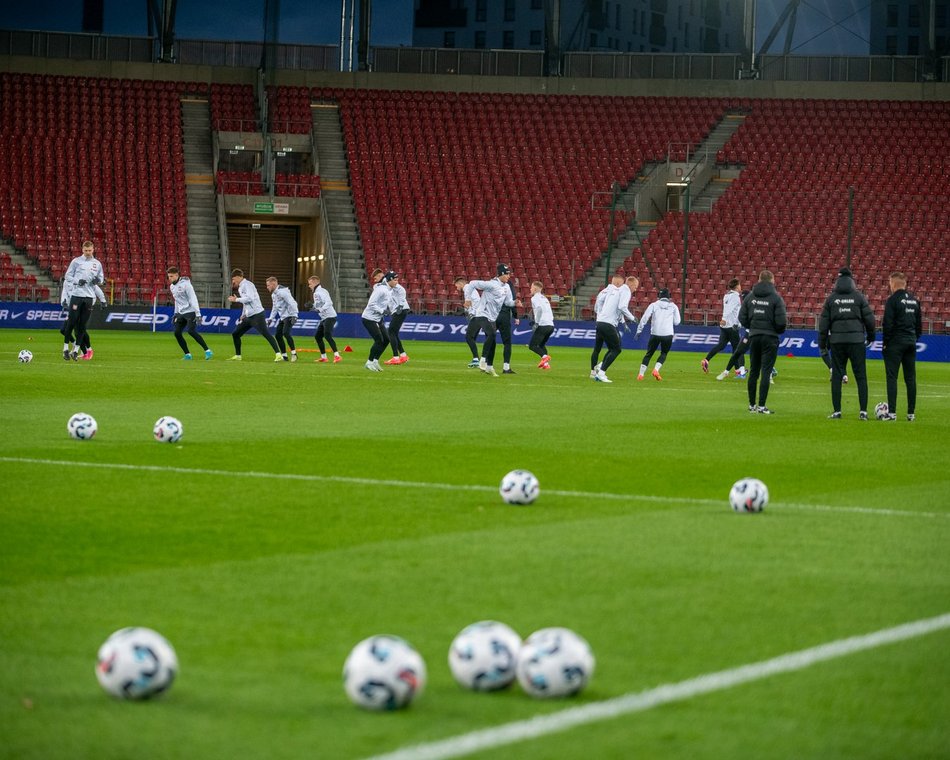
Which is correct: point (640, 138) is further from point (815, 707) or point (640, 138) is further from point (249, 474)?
point (815, 707)

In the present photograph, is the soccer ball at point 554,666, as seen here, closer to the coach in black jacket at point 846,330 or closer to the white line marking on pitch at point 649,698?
the white line marking on pitch at point 649,698

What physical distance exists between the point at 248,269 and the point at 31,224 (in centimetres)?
1017

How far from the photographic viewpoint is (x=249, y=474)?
1246 cm

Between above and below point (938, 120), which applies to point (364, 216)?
below

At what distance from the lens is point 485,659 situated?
5496 millimetres

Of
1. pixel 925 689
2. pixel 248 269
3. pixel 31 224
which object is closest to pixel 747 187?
pixel 248 269

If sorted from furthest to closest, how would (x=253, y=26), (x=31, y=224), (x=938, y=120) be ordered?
(x=253, y=26), (x=938, y=120), (x=31, y=224)

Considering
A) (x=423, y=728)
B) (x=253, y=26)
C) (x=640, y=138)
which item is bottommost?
(x=423, y=728)

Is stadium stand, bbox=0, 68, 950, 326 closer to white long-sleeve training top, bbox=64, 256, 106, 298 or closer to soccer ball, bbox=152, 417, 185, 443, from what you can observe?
white long-sleeve training top, bbox=64, 256, 106, 298

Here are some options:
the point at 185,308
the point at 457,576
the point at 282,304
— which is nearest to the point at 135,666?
the point at 457,576

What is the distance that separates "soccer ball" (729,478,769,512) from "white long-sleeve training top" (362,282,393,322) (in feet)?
66.9

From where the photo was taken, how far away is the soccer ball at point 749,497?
34.9 ft

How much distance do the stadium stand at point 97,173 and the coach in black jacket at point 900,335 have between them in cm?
3511

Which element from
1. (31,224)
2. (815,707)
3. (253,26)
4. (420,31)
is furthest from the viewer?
(420,31)
